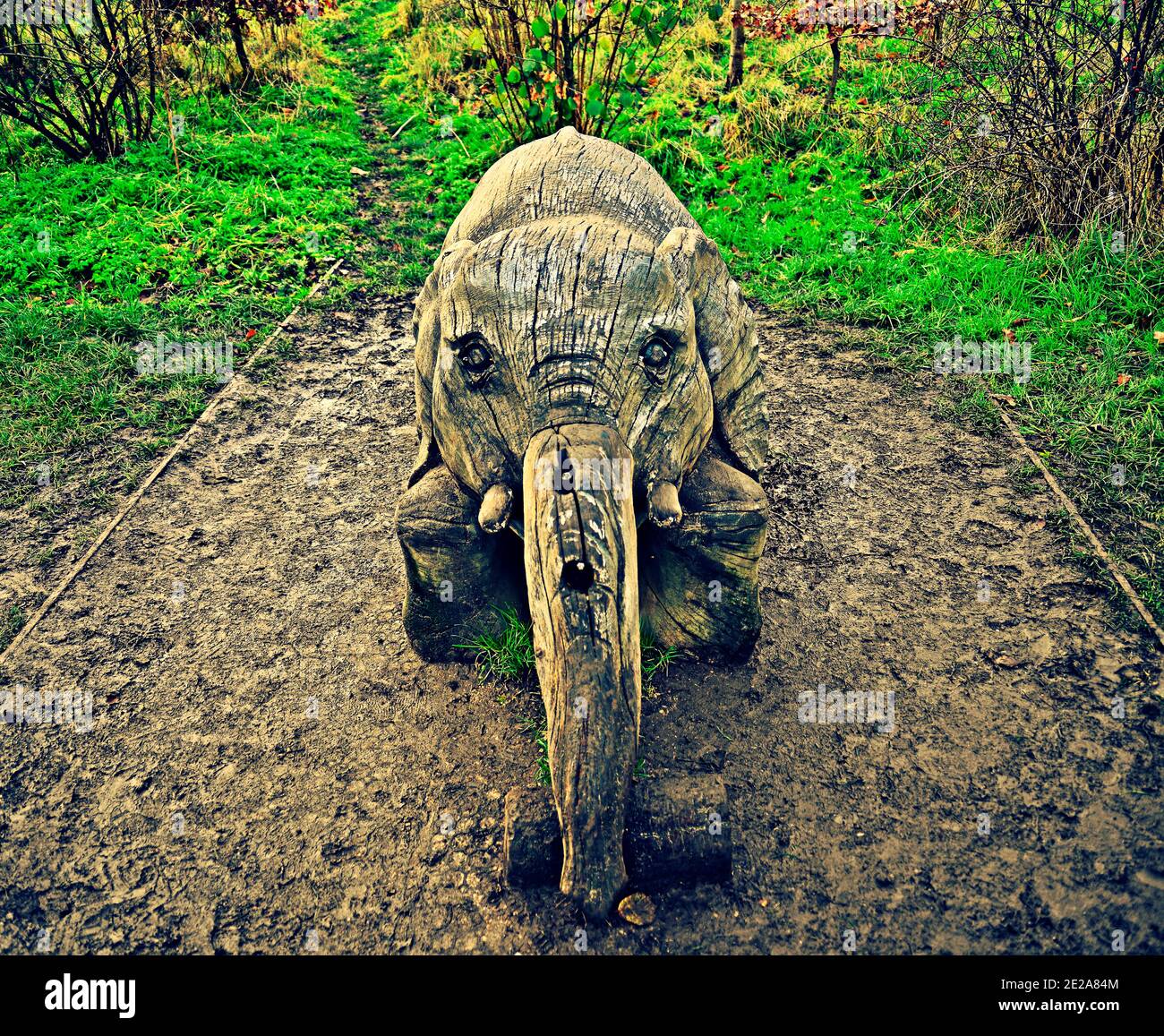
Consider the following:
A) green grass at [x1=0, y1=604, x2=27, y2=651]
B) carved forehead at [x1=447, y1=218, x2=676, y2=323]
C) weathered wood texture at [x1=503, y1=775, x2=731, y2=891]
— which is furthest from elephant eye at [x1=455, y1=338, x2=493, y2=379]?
green grass at [x1=0, y1=604, x2=27, y2=651]

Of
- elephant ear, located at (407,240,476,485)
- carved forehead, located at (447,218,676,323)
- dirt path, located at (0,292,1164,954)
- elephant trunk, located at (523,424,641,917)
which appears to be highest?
carved forehead, located at (447,218,676,323)

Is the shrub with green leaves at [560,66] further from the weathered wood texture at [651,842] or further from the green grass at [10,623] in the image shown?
the weathered wood texture at [651,842]

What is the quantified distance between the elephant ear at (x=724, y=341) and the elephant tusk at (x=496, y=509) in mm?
1016

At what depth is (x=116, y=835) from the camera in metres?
3.27

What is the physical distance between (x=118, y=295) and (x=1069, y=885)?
6.40 metres

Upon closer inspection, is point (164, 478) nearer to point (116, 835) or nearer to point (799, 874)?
point (116, 835)

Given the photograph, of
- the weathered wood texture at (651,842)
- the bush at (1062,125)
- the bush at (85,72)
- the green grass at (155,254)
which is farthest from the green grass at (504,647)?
the bush at (85,72)

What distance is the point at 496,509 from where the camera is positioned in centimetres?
310

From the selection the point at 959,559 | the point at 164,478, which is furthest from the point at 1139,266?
the point at 164,478

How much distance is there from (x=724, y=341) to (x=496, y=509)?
4.04 ft

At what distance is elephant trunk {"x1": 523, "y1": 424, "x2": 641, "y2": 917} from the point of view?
8.36 feet

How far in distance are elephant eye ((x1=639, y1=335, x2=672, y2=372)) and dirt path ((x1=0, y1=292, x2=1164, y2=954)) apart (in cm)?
126

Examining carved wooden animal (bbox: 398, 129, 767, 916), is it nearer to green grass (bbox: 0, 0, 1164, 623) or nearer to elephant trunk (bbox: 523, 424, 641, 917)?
elephant trunk (bbox: 523, 424, 641, 917)

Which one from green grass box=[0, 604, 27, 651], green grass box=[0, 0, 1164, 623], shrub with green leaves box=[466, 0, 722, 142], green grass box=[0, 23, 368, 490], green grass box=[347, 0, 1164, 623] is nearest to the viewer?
green grass box=[0, 604, 27, 651]
